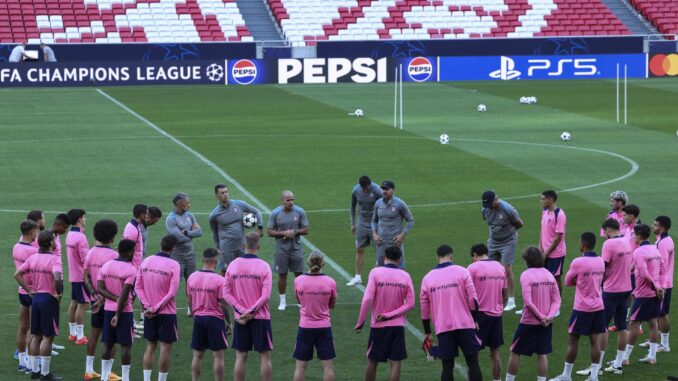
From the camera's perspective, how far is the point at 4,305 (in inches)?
749

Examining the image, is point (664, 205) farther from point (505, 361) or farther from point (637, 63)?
point (637, 63)

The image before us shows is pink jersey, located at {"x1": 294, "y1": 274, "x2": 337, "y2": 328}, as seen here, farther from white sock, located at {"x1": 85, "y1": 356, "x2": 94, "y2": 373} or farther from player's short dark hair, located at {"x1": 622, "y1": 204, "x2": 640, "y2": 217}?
player's short dark hair, located at {"x1": 622, "y1": 204, "x2": 640, "y2": 217}

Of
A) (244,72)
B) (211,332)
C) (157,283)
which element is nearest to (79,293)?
(157,283)

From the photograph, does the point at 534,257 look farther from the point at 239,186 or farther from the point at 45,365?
the point at 239,186

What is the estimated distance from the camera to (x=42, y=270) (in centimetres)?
1520

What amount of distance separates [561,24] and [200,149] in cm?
3807

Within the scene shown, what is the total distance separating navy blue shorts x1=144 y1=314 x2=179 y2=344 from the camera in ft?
48.5

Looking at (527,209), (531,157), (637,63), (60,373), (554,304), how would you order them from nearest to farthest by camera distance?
(554,304) → (60,373) → (527,209) → (531,157) → (637,63)

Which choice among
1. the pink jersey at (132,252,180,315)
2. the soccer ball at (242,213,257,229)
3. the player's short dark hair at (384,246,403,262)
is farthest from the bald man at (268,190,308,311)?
the player's short dark hair at (384,246,403,262)

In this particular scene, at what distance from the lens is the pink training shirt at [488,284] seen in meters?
14.7

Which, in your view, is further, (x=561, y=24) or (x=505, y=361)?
(x=561, y=24)

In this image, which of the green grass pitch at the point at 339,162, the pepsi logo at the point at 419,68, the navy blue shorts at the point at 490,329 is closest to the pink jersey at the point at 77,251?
the green grass pitch at the point at 339,162

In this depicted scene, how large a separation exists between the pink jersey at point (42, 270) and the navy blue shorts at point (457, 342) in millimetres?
4673

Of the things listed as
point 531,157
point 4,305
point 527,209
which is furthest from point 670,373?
point 531,157
